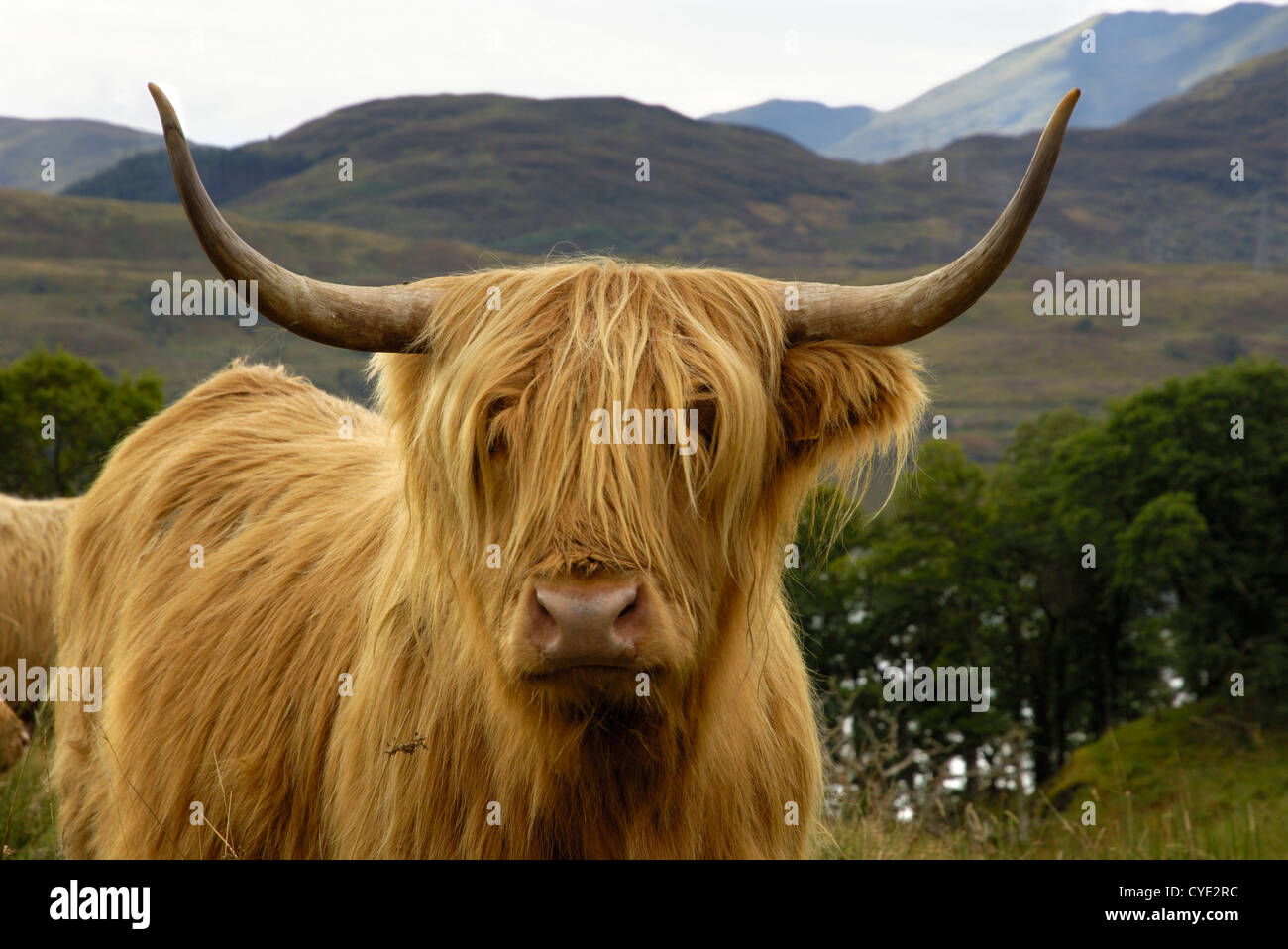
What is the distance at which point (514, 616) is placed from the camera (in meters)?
2.42

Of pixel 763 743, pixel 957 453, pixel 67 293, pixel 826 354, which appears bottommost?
pixel 763 743

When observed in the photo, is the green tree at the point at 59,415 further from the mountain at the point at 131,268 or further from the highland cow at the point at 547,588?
the mountain at the point at 131,268

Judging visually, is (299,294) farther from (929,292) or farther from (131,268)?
(131,268)

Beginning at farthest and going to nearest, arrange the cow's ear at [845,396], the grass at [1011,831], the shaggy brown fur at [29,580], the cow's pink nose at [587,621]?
the shaggy brown fur at [29,580], the grass at [1011,831], the cow's ear at [845,396], the cow's pink nose at [587,621]

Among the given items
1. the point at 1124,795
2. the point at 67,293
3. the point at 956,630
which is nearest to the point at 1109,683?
the point at 956,630

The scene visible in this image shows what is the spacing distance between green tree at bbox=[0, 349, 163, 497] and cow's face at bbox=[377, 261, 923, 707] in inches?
1420

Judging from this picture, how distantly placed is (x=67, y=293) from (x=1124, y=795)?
15715 centimetres

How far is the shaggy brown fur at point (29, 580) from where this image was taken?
9586mm

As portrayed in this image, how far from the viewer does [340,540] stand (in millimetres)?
3643

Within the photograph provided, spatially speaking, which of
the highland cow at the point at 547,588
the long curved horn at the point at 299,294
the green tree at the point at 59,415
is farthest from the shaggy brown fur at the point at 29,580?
the green tree at the point at 59,415

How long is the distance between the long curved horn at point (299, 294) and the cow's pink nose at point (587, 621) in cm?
89

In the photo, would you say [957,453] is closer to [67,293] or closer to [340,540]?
[340,540]
